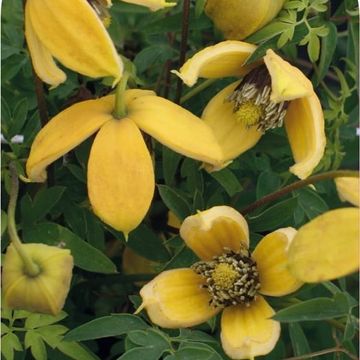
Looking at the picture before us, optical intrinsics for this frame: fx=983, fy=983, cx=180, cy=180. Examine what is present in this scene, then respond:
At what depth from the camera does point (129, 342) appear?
0.90 meters

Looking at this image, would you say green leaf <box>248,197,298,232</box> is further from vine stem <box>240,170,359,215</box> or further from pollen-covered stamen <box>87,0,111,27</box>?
pollen-covered stamen <box>87,0,111,27</box>

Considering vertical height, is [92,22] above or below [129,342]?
above

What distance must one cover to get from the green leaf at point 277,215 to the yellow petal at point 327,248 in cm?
16

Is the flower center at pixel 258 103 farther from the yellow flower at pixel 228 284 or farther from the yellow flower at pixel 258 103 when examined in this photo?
the yellow flower at pixel 228 284

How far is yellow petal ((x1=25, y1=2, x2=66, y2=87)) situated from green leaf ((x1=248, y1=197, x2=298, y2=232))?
24 centimetres

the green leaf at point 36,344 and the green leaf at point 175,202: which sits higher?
the green leaf at point 175,202

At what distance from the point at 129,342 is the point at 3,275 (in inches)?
5.2

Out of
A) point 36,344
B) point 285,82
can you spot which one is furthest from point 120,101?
point 36,344

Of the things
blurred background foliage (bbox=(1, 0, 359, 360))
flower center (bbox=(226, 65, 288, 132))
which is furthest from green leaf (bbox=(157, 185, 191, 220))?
flower center (bbox=(226, 65, 288, 132))

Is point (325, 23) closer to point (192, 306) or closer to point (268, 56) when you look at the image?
point (268, 56)

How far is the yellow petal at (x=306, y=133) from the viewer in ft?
2.94

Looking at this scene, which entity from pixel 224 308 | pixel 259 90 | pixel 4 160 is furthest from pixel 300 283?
pixel 4 160

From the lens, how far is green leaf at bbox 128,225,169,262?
1.02m

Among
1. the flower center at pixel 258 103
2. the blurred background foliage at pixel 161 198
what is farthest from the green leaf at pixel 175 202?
the flower center at pixel 258 103
